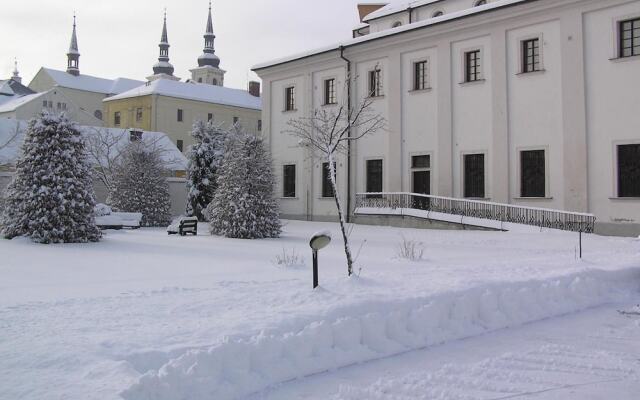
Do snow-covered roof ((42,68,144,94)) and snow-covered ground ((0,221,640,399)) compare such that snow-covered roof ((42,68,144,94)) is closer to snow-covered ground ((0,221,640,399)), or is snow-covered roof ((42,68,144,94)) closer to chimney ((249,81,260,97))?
chimney ((249,81,260,97))

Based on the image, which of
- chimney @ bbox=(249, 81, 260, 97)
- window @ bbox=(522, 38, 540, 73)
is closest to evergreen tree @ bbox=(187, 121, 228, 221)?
window @ bbox=(522, 38, 540, 73)

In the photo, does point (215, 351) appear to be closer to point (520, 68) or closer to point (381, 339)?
point (381, 339)

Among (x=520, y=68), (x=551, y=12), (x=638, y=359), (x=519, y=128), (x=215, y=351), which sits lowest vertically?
(x=638, y=359)

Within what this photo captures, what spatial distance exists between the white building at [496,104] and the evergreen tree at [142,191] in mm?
7449

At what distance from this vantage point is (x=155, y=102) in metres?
59.4

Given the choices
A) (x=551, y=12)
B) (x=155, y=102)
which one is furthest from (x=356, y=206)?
(x=155, y=102)

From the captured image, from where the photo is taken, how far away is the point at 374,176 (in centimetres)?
2817

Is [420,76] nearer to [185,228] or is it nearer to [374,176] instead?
[374,176]

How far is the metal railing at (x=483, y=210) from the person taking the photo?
20547 millimetres

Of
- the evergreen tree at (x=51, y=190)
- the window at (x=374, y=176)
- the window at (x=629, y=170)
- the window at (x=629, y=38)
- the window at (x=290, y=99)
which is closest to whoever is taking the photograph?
the evergreen tree at (x=51, y=190)

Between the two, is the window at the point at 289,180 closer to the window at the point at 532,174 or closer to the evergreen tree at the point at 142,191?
the evergreen tree at the point at 142,191

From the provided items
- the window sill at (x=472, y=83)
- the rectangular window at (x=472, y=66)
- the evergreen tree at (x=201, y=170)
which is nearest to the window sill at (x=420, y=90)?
the window sill at (x=472, y=83)

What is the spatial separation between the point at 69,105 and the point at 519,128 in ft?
172

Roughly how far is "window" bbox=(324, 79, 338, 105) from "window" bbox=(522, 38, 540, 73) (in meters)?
9.86
